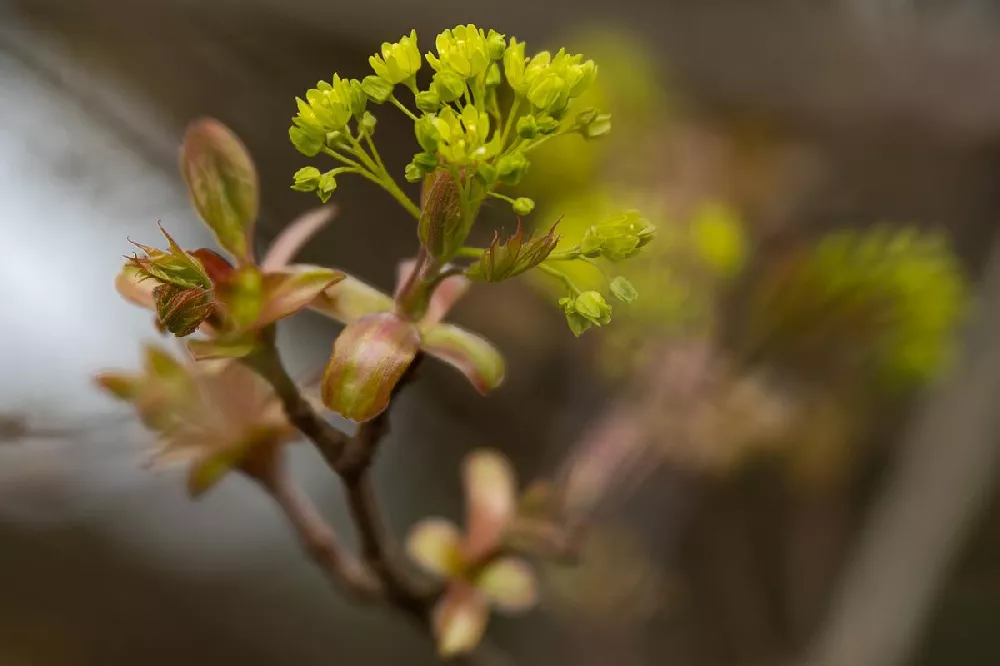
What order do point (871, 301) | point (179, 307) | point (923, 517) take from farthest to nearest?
point (923, 517) < point (871, 301) < point (179, 307)

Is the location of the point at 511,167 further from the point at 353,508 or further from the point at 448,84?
the point at 353,508

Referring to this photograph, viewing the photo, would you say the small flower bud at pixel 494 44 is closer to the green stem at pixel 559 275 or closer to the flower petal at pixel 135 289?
the green stem at pixel 559 275

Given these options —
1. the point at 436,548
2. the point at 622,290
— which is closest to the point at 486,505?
the point at 436,548

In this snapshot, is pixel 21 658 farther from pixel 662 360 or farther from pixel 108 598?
pixel 662 360

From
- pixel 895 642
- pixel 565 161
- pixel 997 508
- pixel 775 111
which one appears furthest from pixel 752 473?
pixel 565 161

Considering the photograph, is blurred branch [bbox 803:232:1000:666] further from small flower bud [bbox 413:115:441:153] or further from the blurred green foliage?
small flower bud [bbox 413:115:441:153]
